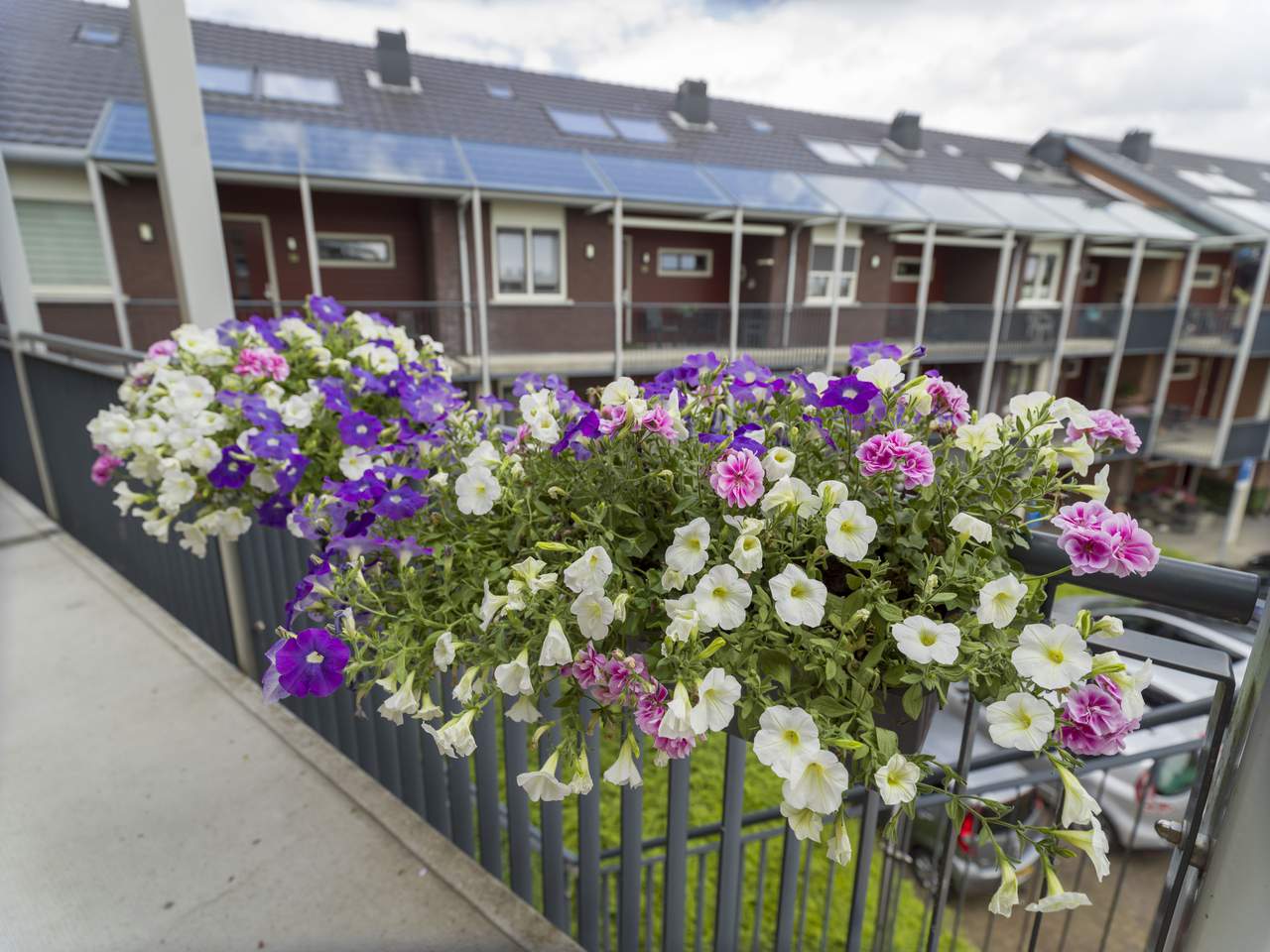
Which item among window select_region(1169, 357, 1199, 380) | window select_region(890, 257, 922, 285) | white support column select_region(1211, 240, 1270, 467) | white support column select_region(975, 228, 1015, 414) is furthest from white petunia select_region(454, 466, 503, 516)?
window select_region(1169, 357, 1199, 380)

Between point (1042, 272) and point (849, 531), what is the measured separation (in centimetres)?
1809

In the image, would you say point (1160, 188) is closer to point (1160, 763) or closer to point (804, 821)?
point (1160, 763)

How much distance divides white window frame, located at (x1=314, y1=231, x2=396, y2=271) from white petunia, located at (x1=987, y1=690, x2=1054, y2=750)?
11.3 metres

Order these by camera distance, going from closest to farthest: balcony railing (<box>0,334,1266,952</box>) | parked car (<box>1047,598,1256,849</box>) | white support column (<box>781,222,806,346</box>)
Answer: balcony railing (<box>0,334,1266,952</box>), parked car (<box>1047,598,1256,849</box>), white support column (<box>781,222,806,346</box>)

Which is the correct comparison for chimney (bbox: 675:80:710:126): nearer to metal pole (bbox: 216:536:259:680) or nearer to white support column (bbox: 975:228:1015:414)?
white support column (bbox: 975:228:1015:414)

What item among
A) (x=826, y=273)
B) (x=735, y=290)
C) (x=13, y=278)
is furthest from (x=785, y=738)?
(x=826, y=273)

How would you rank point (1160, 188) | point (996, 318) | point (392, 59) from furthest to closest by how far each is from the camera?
point (1160, 188) < point (996, 318) < point (392, 59)

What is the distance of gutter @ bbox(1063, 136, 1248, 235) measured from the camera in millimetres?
15438

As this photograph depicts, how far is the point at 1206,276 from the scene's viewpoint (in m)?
17.7

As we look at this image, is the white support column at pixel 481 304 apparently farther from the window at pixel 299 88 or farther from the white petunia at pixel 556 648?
the white petunia at pixel 556 648

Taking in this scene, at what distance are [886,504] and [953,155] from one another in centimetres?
2018

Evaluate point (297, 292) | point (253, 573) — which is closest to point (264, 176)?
point (297, 292)

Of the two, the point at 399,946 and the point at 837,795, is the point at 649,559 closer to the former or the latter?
the point at 837,795

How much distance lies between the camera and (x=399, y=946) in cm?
155
